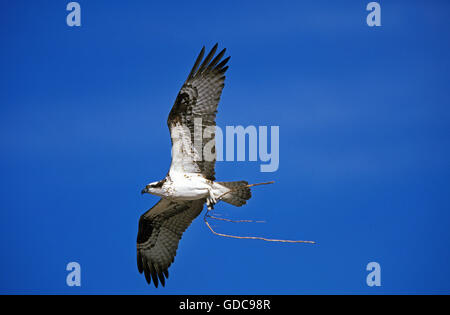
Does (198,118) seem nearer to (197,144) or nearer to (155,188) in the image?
(197,144)

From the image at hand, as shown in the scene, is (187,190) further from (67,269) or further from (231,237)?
(67,269)

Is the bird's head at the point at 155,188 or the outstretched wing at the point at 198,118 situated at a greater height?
the outstretched wing at the point at 198,118

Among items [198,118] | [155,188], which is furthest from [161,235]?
[198,118]

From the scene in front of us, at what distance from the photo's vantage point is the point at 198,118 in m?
9.52

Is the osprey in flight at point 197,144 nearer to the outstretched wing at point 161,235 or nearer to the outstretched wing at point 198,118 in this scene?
the outstretched wing at point 198,118

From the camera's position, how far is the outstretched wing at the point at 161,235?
1062cm

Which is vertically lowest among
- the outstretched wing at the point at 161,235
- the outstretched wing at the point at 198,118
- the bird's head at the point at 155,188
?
the outstretched wing at the point at 161,235

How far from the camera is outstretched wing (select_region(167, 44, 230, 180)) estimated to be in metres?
9.52

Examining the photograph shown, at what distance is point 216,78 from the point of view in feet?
31.8

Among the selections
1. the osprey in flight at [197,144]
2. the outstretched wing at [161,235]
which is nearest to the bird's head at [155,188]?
the osprey in flight at [197,144]

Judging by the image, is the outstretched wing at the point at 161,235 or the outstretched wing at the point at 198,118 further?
the outstretched wing at the point at 161,235

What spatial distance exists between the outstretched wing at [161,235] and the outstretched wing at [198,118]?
1186 millimetres

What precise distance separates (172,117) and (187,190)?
1340mm
